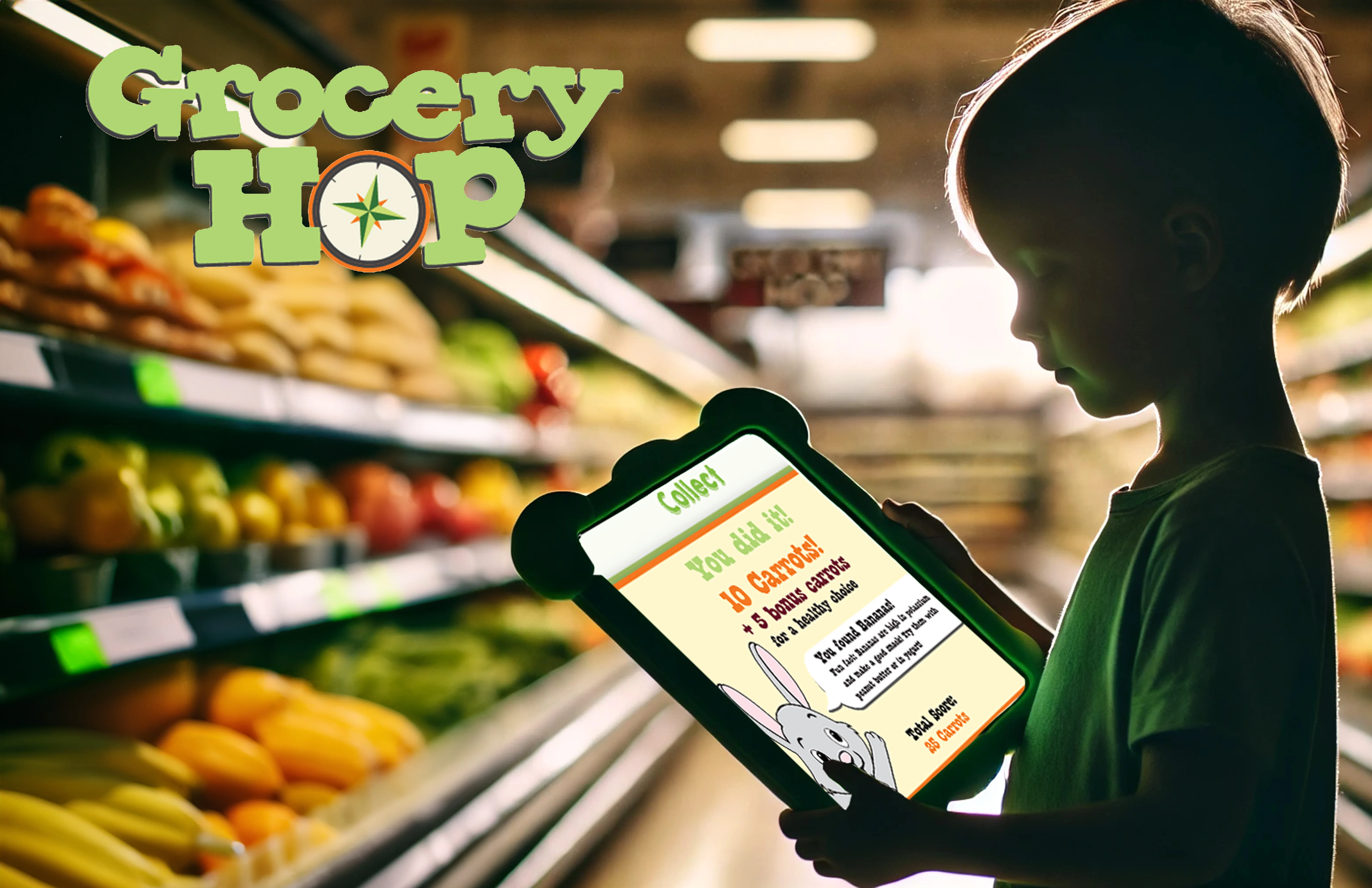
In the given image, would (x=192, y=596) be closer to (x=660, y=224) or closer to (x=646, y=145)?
(x=646, y=145)

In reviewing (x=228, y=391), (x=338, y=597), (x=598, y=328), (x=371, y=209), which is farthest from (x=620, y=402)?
(x=371, y=209)

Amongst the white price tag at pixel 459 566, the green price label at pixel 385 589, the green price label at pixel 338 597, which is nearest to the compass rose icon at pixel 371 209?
the green price label at pixel 338 597

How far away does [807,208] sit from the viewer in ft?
30.3

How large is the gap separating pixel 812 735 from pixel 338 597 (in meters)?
1.39

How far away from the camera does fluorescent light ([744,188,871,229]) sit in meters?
8.73

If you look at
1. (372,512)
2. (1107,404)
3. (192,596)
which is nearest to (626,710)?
(372,512)

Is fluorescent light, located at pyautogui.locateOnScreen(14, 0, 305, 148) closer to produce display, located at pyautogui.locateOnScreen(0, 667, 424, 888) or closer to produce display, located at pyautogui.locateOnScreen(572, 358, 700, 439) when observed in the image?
produce display, located at pyautogui.locateOnScreen(0, 667, 424, 888)

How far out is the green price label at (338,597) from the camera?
172 centimetres

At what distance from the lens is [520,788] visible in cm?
206

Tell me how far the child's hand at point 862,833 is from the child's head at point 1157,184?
0.94 ft

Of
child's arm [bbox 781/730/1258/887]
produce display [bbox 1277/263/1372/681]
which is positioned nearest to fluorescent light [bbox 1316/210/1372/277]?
produce display [bbox 1277/263/1372/681]

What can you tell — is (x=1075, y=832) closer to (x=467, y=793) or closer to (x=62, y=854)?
(x=62, y=854)

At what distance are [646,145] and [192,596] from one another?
7098mm

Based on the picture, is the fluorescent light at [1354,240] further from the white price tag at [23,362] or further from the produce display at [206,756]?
the white price tag at [23,362]
